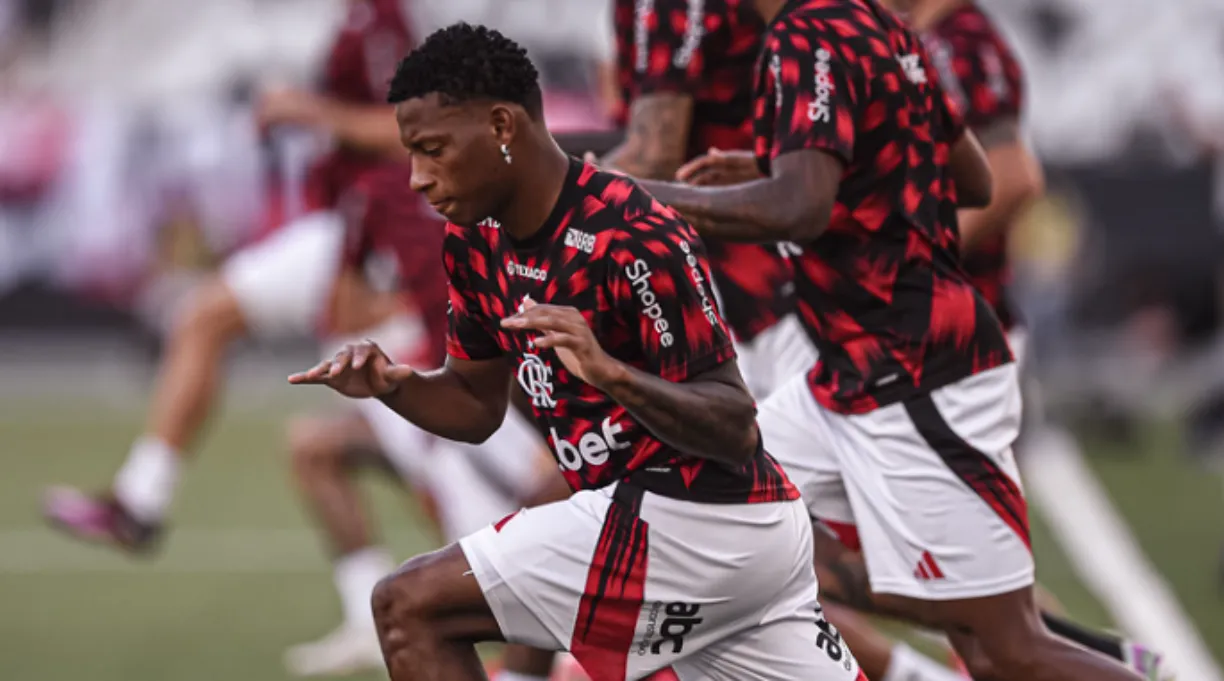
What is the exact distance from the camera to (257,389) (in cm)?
1717

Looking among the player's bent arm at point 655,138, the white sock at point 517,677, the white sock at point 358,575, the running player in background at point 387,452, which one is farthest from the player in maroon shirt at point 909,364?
the white sock at point 358,575

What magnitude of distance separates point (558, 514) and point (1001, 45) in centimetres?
260

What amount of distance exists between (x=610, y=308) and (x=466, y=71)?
563mm

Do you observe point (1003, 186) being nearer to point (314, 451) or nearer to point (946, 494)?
point (946, 494)

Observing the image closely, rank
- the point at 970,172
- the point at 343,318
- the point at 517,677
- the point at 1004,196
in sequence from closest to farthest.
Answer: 1. the point at 970,172
2. the point at 517,677
3. the point at 1004,196
4. the point at 343,318

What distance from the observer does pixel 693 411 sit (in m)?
3.65

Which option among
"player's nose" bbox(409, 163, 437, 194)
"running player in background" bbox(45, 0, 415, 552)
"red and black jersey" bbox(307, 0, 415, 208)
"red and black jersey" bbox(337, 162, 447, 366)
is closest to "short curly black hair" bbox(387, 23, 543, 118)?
"player's nose" bbox(409, 163, 437, 194)

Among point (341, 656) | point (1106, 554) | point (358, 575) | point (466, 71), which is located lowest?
point (1106, 554)

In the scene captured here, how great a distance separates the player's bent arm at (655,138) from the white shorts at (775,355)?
71cm

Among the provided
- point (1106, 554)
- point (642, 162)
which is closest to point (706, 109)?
point (642, 162)

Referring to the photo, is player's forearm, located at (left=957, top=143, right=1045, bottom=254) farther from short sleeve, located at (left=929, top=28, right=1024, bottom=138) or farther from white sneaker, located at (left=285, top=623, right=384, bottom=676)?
white sneaker, located at (left=285, top=623, right=384, bottom=676)

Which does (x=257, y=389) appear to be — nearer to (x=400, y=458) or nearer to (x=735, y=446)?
(x=400, y=458)

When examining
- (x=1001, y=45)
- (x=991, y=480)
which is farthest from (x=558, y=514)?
(x=1001, y=45)

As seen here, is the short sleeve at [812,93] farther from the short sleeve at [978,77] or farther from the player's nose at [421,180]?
the short sleeve at [978,77]
